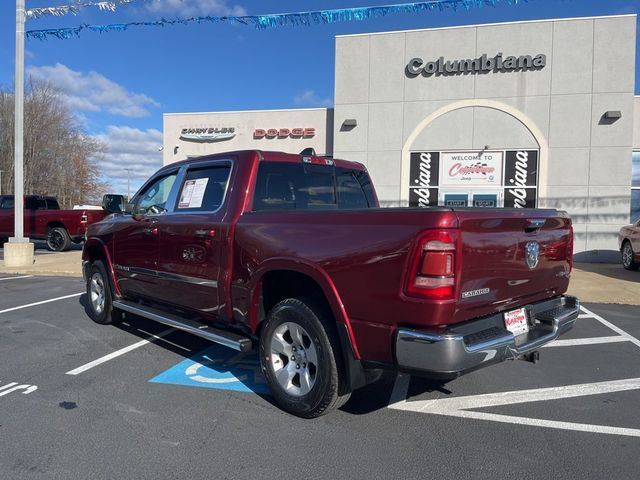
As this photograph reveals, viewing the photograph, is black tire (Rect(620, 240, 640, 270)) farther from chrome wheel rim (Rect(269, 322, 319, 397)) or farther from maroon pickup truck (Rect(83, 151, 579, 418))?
chrome wheel rim (Rect(269, 322, 319, 397))

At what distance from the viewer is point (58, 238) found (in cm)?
1680

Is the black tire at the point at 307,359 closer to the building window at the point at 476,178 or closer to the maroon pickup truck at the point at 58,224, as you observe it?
the building window at the point at 476,178

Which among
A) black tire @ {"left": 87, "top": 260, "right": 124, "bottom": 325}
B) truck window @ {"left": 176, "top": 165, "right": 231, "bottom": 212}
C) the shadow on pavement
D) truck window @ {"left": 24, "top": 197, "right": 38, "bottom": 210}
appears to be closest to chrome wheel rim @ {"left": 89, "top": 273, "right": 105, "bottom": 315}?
black tire @ {"left": 87, "top": 260, "right": 124, "bottom": 325}

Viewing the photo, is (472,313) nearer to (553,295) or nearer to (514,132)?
(553,295)

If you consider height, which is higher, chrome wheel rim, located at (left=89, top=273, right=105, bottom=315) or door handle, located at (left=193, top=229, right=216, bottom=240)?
door handle, located at (left=193, top=229, right=216, bottom=240)

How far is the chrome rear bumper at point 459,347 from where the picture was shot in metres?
2.84

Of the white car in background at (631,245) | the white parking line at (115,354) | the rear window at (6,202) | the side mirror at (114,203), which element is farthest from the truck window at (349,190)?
the rear window at (6,202)

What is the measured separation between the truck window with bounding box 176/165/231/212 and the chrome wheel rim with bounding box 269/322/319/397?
1.34 m

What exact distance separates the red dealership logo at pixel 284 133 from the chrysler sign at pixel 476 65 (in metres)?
3.94

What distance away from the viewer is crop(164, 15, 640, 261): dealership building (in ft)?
48.3

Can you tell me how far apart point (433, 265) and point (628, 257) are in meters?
12.5

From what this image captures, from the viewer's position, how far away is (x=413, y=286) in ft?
9.40

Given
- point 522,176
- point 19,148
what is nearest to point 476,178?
point 522,176

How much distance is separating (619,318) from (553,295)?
430 cm
